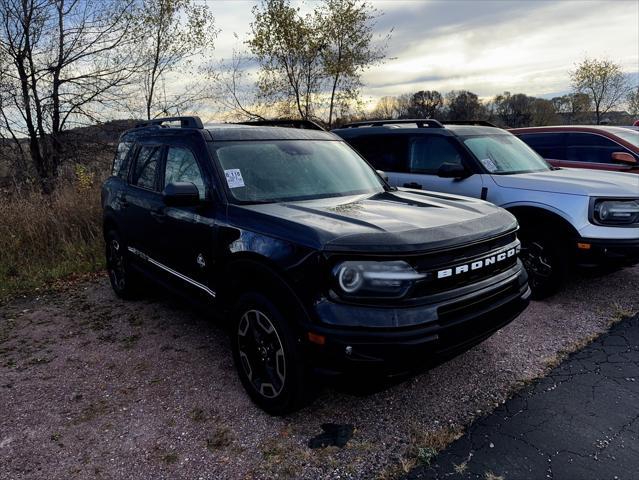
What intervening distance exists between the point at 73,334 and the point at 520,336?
4.18m

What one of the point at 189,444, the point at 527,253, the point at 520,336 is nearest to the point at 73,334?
the point at 189,444

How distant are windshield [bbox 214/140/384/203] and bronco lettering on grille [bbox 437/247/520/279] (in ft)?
3.98

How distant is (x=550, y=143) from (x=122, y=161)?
730 centimetres

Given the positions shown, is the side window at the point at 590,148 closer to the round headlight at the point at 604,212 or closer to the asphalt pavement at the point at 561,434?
the round headlight at the point at 604,212

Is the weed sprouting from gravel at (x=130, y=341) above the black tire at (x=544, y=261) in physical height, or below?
below

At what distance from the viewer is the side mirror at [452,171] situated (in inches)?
208

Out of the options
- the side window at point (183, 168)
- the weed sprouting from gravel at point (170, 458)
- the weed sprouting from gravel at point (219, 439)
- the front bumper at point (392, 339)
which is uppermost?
the side window at point (183, 168)

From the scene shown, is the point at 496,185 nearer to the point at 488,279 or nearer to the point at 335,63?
the point at 488,279

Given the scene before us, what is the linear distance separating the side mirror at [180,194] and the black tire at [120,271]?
201 centimetres

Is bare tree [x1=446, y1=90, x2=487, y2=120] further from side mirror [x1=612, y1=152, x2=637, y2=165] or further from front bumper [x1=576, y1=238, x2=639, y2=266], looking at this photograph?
front bumper [x1=576, y1=238, x2=639, y2=266]

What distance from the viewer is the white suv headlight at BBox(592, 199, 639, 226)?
4.43 m

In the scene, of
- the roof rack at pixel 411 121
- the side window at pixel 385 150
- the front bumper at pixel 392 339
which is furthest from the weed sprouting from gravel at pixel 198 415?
the roof rack at pixel 411 121

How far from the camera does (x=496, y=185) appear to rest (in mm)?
5125

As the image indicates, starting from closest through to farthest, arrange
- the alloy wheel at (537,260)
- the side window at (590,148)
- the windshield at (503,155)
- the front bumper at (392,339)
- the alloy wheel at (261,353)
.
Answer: the front bumper at (392,339)
the alloy wheel at (261,353)
the alloy wheel at (537,260)
the windshield at (503,155)
the side window at (590,148)
